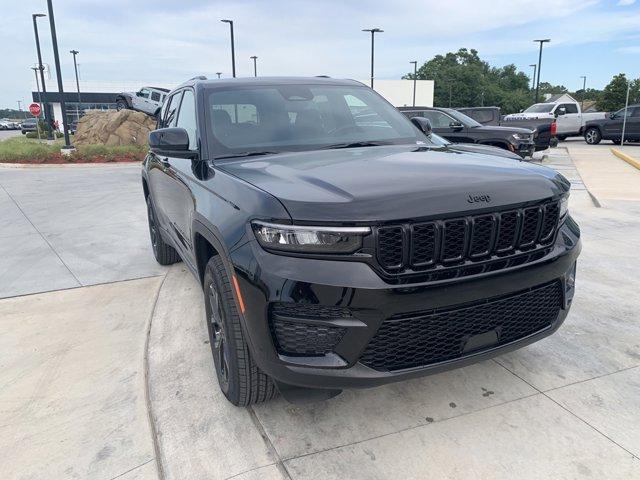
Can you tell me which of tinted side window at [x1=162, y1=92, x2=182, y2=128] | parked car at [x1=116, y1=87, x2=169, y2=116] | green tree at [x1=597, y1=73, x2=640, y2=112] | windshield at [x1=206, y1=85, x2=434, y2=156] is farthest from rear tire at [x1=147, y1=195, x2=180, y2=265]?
green tree at [x1=597, y1=73, x2=640, y2=112]

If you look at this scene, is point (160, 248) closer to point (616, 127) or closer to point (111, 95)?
point (616, 127)

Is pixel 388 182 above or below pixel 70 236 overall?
above

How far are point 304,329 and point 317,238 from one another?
1.26ft

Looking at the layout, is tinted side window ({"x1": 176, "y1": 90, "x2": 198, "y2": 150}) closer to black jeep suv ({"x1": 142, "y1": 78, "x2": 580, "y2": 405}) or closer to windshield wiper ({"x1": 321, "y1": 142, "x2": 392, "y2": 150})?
black jeep suv ({"x1": 142, "y1": 78, "x2": 580, "y2": 405})

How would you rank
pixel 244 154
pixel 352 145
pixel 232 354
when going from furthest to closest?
1. pixel 352 145
2. pixel 244 154
3. pixel 232 354

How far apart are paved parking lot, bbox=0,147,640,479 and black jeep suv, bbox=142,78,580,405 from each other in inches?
12.9

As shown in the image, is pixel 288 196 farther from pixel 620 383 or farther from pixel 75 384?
pixel 620 383

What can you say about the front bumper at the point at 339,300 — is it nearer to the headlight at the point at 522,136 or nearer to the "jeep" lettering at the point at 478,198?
the "jeep" lettering at the point at 478,198

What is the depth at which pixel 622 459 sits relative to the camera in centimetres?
228

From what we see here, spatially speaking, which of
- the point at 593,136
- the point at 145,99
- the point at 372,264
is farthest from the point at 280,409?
the point at 145,99

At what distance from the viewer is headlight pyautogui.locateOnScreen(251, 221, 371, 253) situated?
6.77 feet

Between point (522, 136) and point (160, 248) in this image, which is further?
point (522, 136)

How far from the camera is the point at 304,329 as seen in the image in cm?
212

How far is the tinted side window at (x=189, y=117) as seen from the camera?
11.0 ft
